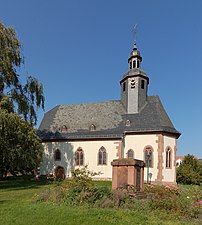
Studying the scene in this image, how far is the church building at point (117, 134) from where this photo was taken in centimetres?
2453

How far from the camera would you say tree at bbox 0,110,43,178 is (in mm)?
15547

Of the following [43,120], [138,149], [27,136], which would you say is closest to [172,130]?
[138,149]

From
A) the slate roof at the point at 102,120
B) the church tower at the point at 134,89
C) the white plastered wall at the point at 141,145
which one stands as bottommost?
the white plastered wall at the point at 141,145

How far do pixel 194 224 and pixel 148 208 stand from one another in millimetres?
1940

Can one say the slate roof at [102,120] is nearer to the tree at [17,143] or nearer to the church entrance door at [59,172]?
the church entrance door at [59,172]

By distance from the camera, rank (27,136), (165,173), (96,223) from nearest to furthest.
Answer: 1. (96,223)
2. (27,136)
3. (165,173)

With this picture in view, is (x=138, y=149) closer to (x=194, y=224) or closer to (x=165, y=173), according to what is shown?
(x=165, y=173)

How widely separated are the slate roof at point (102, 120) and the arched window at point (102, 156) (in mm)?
1605

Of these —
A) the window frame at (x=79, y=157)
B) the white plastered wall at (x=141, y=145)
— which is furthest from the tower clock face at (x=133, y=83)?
the window frame at (x=79, y=157)

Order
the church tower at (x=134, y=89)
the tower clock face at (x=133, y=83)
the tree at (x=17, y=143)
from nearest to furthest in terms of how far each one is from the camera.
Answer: the tree at (x=17, y=143), the church tower at (x=134, y=89), the tower clock face at (x=133, y=83)

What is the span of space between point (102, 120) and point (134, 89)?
17.8ft

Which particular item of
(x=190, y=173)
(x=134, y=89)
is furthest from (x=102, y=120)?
(x=190, y=173)

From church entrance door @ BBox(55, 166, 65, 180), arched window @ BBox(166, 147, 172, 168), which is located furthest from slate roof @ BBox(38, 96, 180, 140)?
church entrance door @ BBox(55, 166, 65, 180)

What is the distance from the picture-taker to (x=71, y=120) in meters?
30.0
